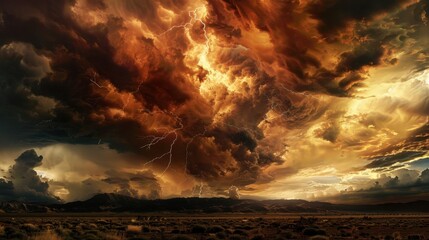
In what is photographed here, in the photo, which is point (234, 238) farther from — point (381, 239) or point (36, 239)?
point (36, 239)

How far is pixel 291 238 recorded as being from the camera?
3644 cm

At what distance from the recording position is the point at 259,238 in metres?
35.0

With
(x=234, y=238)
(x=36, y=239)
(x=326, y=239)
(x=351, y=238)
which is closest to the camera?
(x=36, y=239)

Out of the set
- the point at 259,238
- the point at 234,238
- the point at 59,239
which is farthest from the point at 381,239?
the point at 59,239

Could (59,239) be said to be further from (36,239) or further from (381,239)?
(381,239)

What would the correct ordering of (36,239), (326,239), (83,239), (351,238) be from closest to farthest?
(36,239)
(83,239)
(326,239)
(351,238)

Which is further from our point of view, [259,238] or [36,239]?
[259,238]

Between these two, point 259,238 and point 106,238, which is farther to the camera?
point 259,238

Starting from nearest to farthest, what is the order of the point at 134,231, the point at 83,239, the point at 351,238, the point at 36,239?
the point at 36,239 < the point at 83,239 < the point at 351,238 < the point at 134,231

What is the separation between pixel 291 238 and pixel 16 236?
933 inches

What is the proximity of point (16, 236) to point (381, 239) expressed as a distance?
31792mm

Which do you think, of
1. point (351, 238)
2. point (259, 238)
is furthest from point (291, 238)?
point (351, 238)

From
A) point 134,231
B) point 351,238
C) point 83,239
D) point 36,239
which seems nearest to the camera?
point 36,239

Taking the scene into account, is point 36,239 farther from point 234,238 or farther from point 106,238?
point 234,238
